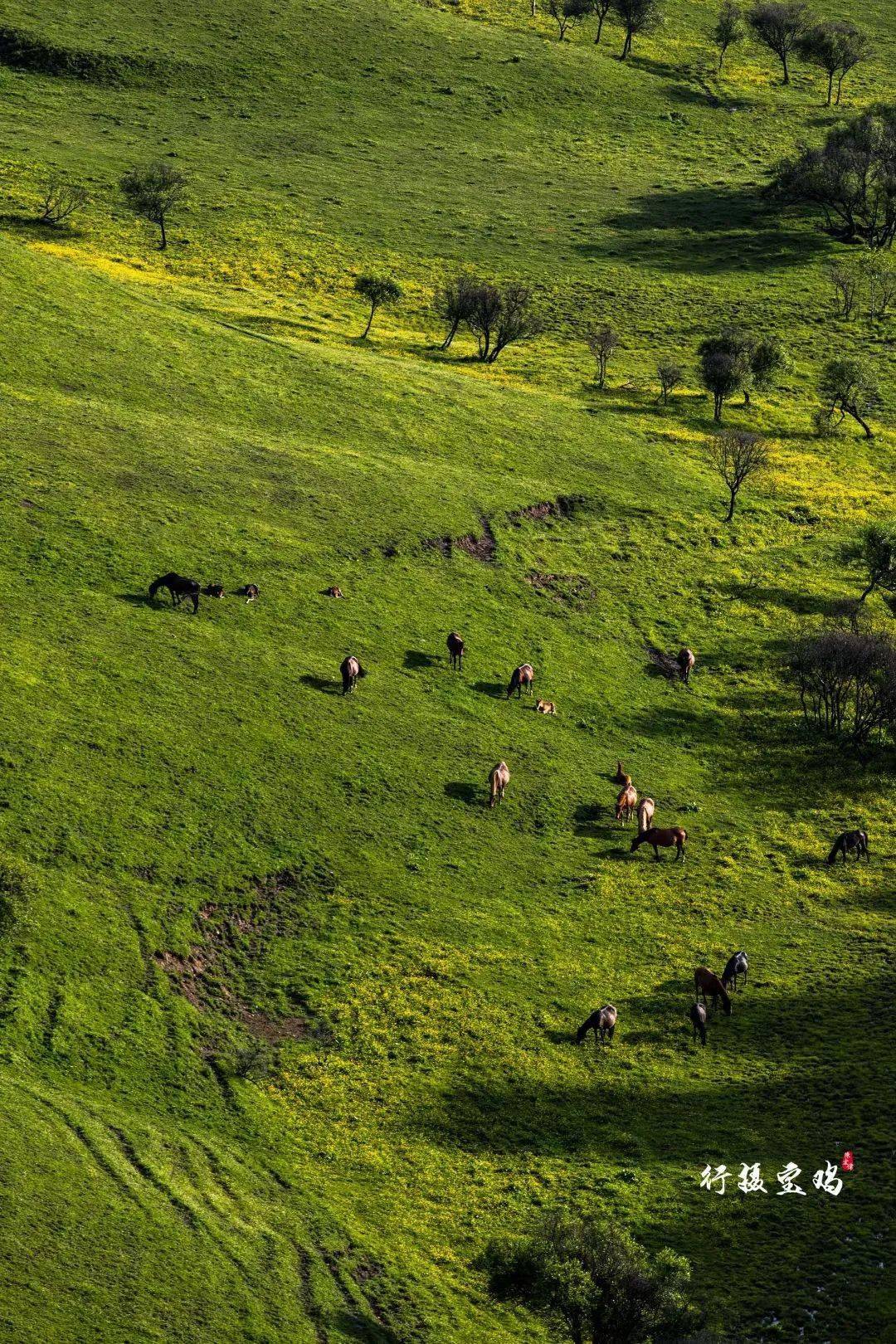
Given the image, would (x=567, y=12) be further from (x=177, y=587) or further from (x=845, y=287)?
(x=177, y=587)

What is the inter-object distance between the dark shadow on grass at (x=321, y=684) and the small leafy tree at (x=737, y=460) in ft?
106

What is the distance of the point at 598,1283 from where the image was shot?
83.4 ft

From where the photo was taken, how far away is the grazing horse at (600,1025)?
37625 mm

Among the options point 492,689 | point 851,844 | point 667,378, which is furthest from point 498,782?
point 667,378

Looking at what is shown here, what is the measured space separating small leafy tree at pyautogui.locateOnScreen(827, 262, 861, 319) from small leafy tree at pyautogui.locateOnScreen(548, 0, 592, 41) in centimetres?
6058

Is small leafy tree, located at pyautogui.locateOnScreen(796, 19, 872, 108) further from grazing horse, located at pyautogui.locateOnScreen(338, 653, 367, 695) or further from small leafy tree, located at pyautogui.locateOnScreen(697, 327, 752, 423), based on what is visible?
grazing horse, located at pyautogui.locateOnScreen(338, 653, 367, 695)

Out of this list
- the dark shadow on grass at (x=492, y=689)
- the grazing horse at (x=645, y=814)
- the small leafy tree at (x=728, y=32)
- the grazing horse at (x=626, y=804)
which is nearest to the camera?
the grazing horse at (x=645, y=814)

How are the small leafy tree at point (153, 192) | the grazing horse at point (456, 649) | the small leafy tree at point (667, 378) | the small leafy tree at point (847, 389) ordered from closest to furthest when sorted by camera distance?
the grazing horse at point (456, 649), the small leafy tree at point (667, 378), the small leafy tree at point (847, 389), the small leafy tree at point (153, 192)

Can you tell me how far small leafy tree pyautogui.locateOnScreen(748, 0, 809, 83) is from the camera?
165000 mm

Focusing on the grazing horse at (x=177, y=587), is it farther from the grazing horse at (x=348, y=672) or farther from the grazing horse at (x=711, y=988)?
the grazing horse at (x=711, y=988)

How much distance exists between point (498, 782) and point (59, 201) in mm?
74345

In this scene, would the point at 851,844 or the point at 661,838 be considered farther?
the point at 851,844

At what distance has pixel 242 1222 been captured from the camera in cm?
2889

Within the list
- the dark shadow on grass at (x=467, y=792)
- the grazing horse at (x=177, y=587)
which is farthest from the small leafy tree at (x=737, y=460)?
the grazing horse at (x=177, y=587)
